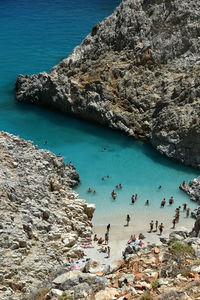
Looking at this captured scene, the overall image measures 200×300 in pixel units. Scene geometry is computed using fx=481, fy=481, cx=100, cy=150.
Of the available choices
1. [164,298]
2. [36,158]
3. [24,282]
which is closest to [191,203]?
[36,158]

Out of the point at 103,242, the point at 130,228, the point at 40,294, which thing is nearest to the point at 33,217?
the point at 103,242

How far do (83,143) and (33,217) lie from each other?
19674mm

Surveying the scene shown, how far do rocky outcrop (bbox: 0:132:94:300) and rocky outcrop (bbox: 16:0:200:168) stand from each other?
41.9 ft

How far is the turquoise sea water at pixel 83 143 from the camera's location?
127 feet

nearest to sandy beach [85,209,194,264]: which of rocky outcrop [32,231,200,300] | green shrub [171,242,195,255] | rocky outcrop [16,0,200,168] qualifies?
rocky outcrop [16,0,200,168]

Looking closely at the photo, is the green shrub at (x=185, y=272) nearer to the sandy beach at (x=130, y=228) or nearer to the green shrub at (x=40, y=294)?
the green shrub at (x=40, y=294)

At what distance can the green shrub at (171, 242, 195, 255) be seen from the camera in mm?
17234

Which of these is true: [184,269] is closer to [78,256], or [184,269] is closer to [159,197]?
[78,256]

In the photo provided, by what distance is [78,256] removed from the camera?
28.3 m

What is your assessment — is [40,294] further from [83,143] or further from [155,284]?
[83,143]

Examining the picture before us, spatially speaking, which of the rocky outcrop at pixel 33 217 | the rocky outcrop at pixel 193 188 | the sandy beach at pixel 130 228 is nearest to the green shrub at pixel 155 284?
the rocky outcrop at pixel 33 217

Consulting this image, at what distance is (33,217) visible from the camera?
91.1ft

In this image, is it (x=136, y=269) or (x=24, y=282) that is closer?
(x=136, y=269)

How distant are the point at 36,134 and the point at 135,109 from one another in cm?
1039
